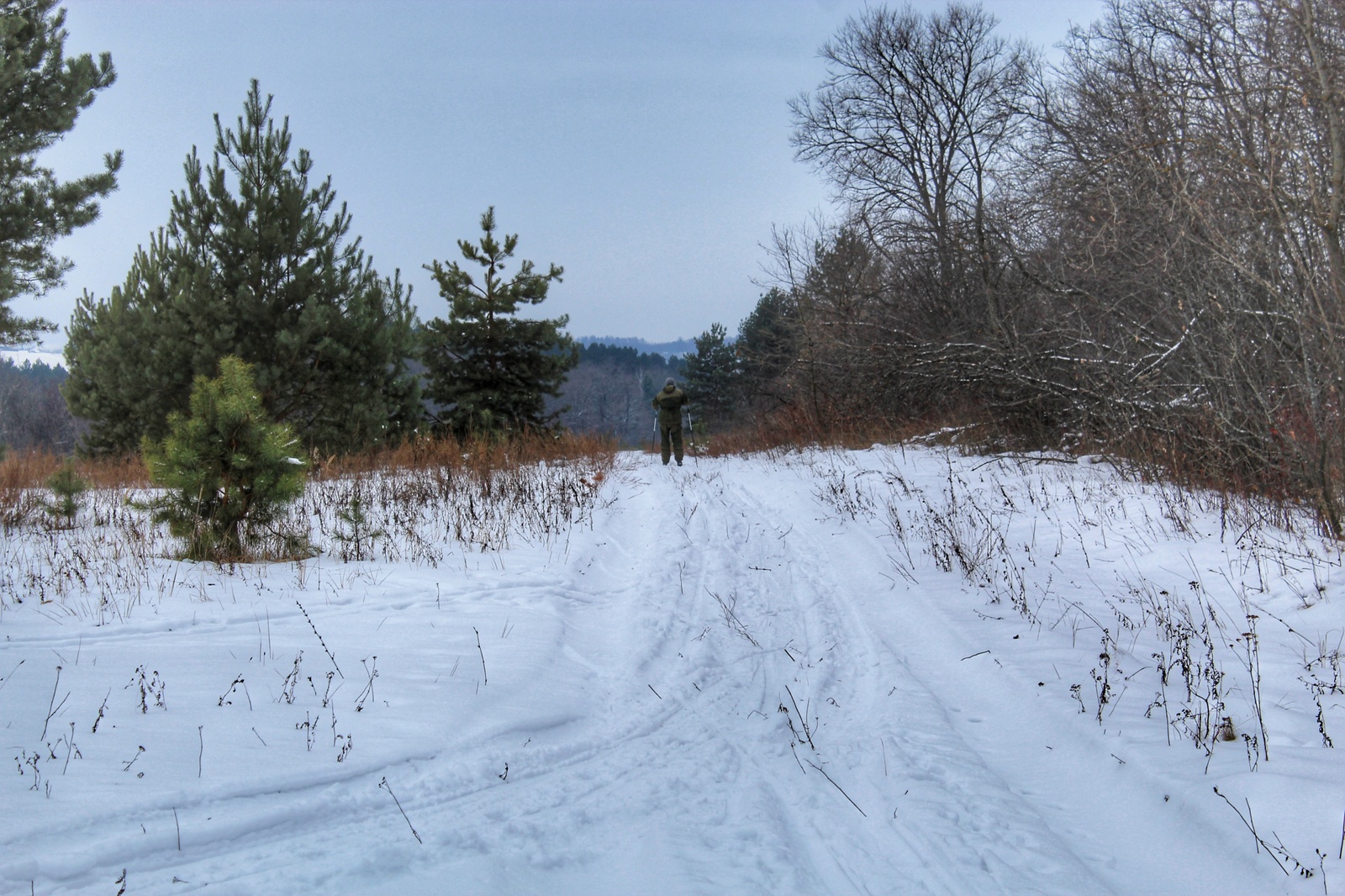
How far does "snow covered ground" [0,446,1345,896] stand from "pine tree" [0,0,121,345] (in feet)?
26.9

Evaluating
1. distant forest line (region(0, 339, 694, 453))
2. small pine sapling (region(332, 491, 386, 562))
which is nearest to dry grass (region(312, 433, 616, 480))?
small pine sapling (region(332, 491, 386, 562))

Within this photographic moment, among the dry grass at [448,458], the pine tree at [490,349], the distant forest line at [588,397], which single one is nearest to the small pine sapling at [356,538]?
the dry grass at [448,458]

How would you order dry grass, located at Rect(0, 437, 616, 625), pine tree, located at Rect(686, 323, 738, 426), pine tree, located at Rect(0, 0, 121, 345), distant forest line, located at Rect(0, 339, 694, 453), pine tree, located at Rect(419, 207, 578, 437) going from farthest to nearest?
distant forest line, located at Rect(0, 339, 694, 453) → pine tree, located at Rect(686, 323, 738, 426) → pine tree, located at Rect(419, 207, 578, 437) → pine tree, located at Rect(0, 0, 121, 345) → dry grass, located at Rect(0, 437, 616, 625)

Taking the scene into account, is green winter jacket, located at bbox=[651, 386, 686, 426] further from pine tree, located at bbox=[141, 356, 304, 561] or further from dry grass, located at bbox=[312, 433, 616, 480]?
pine tree, located at bbox=[141, 356, 304, 561]

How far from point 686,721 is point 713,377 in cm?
4341

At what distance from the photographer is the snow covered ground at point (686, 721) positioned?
223cm

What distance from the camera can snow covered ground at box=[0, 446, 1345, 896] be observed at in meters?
2.23

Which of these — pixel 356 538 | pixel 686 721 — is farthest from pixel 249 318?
pixel 686 721

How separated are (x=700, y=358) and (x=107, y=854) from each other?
45858mm

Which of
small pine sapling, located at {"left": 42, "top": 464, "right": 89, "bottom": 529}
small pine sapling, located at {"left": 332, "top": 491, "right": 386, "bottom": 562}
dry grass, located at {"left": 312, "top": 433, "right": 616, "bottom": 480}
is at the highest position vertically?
dry grass, located at {"left": 312, "top": 433, "right": 616, "bottom": 480}

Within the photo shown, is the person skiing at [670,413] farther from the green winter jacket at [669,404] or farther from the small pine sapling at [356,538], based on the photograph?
the small pine sapling at [356,538]

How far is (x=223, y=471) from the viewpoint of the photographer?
570cm

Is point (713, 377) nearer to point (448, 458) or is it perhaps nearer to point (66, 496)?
point (448, 458)

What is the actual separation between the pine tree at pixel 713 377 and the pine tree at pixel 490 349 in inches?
1012
